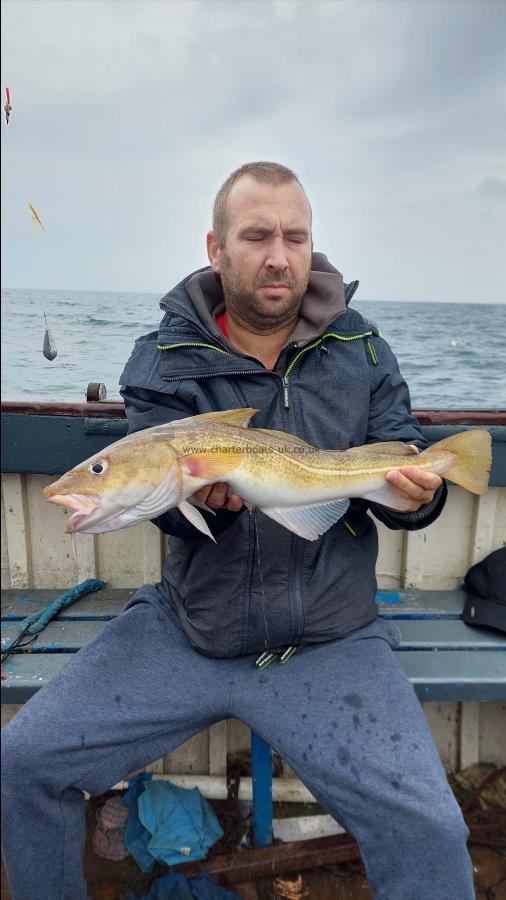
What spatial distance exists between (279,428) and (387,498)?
0.59m

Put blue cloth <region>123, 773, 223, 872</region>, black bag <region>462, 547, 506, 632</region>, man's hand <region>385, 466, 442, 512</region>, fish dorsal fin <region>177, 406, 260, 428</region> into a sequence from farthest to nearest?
black bag <region>462, 547, 506, 632</region> → blue cloth <region>123, 773, 223, 872</region> → man's hand <region>385, 466, 442, 512</region> → fish dorsal fin <region>177, 406, 260, 428</region>

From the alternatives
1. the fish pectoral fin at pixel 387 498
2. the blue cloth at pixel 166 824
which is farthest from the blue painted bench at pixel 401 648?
the fish pectoral fin at pixel 387 498

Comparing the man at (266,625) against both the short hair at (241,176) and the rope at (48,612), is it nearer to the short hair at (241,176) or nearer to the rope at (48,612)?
the short hair at (241,176)

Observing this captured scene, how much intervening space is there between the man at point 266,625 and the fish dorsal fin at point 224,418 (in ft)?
0.91

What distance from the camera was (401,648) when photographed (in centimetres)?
318

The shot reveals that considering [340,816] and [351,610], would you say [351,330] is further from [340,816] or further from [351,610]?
[340,816]

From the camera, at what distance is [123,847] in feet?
10.6

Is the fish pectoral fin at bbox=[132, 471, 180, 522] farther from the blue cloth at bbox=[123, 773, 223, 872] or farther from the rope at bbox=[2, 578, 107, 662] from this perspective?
the blue cloth at bbox=[123, 773, 223, 872]

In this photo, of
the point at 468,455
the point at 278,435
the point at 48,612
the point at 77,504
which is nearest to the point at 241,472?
the point at 278,435

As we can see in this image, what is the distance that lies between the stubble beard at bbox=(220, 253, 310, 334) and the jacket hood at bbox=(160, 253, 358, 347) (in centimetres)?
10

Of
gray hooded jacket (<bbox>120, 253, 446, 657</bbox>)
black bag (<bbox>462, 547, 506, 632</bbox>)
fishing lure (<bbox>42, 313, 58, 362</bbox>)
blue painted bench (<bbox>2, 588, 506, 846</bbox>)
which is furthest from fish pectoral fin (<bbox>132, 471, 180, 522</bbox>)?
black bag (<bbox>462, 547, 506, 632</bbox>)

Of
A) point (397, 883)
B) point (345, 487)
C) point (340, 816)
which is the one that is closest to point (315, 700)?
point (340, 816)

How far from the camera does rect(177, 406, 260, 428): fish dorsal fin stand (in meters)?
2.45

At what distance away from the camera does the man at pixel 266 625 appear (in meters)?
2.23
